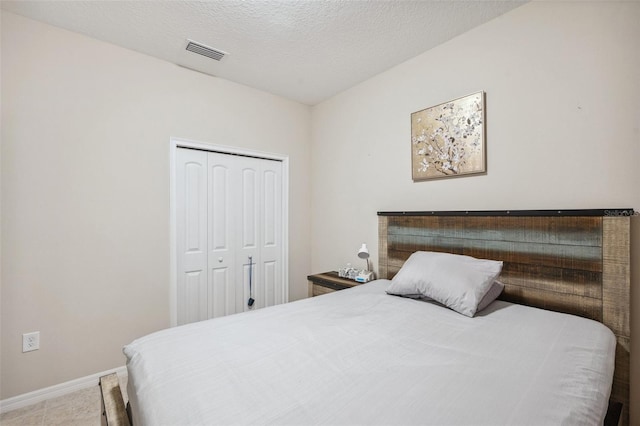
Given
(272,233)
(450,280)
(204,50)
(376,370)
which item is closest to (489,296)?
(450,280)

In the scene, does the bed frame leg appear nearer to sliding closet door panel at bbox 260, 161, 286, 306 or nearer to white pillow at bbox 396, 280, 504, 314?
white pillow at bbox 396, 280, 504, 314

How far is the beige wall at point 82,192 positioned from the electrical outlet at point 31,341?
0.11 ft

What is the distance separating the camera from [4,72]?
2041mm

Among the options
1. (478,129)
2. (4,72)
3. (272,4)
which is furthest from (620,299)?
Answer: (4,72)

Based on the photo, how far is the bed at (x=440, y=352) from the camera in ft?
2.86

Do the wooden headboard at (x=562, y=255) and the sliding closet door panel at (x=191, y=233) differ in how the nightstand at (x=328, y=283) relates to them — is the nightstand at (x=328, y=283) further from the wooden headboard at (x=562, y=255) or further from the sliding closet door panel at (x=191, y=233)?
the sliding closet door panel at (x=191, y=233)

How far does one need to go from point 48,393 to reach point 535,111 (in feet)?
12.7

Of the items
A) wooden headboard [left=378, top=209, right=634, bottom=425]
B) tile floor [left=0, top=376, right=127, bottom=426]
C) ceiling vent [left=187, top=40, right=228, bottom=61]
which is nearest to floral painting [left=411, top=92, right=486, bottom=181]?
wooden headboard [left=378, top=209, right=634, bottom=425]

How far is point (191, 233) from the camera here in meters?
2.85

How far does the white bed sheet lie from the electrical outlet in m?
1.48

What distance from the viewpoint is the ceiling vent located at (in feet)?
7.97

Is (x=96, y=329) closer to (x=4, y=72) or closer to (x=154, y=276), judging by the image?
(x=154, y=276)

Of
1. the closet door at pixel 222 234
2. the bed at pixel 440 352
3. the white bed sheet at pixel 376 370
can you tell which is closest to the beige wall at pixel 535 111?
the bed at pixel 440 352

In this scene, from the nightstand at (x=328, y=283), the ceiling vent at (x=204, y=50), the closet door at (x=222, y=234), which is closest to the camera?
the ceiling vent at (x=204, y=50)
